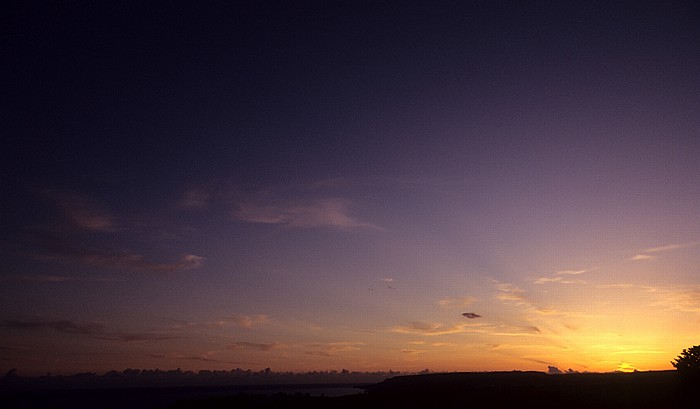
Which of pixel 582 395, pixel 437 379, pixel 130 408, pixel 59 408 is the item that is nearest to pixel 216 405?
pixel 582 395

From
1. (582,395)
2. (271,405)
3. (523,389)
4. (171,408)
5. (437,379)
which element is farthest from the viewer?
(437,379)

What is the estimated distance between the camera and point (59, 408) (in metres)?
143

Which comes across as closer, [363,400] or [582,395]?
[582,395]

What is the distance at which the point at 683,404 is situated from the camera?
36.3 metres

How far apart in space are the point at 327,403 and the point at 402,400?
8.42 metres

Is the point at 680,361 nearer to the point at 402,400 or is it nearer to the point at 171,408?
the point at 402,400

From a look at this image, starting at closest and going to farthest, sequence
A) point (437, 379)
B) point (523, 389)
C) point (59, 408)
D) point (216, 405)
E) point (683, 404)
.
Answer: point (683, 404)
point (523, 389)
point (216, 405)
point (437, 379)
point (59, 408)

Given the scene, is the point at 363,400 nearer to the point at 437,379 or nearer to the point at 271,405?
the point at 271,405

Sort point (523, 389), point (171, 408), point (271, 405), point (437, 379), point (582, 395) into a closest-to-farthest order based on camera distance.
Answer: point (582, 395), point (523, 389), point (271, 405), point (171, 408), point (437, 379)

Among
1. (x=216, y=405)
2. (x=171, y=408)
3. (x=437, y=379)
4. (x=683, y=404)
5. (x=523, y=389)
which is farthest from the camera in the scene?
(x=437, y=379)

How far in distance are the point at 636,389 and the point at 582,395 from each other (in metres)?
6.42

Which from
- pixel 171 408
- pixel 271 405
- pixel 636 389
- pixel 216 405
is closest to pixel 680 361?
pixel 636 389

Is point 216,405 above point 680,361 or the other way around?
the other way around

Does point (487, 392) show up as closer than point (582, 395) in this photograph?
No
